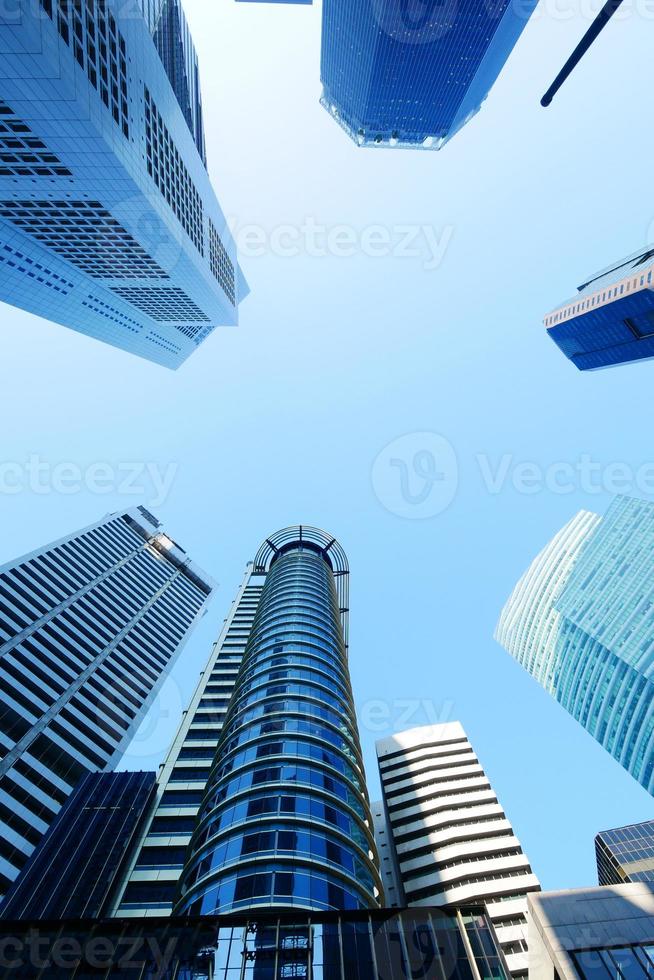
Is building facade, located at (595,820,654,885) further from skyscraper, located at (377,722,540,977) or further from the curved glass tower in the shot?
the curved glass tower

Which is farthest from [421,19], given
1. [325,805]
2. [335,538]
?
[325,805]

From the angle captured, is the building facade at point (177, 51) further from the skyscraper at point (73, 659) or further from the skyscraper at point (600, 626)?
the skyscraper at point (600, 626)

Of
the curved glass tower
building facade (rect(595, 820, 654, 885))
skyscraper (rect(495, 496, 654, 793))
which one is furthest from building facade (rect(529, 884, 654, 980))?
building facade (rect(595, 820, 654, 885))

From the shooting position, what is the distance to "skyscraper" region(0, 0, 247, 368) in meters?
32.4

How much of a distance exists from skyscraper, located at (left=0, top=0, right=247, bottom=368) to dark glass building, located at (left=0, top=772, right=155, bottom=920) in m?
60.4

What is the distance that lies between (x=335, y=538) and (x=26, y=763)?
62.7m

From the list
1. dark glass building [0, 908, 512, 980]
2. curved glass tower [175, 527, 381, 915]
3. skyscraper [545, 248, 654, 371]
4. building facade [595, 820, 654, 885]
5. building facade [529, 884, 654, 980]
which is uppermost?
skyscraper [545, 248, 654, 371]

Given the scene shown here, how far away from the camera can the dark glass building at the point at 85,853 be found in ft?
120

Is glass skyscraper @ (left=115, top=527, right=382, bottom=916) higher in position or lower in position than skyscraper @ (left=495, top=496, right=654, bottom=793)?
lower

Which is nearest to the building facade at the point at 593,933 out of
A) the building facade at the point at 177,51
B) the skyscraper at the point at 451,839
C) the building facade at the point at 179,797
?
the skyscraper at the point at 451,839

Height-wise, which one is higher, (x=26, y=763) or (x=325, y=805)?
(x=26, y=763)

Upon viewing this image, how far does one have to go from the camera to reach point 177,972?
19.9 m

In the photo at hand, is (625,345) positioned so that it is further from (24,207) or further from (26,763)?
(26,763)

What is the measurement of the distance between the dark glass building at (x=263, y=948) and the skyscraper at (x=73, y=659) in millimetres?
29880
